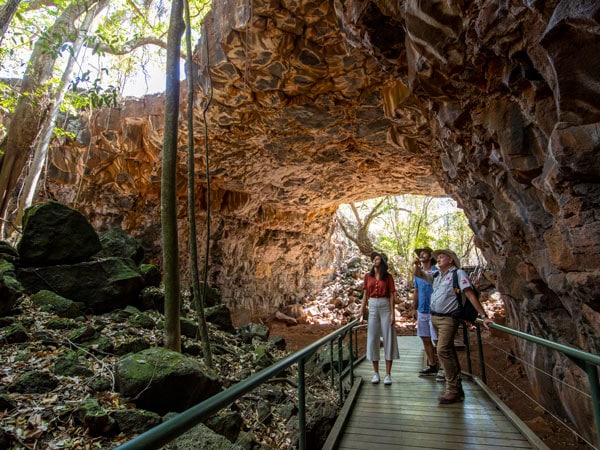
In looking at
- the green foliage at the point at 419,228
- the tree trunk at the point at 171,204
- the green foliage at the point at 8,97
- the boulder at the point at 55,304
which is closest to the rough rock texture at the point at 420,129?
the tree trunk at the point at 171,204

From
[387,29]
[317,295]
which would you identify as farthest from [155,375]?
[317,295]

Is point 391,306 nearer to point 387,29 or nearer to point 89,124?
point 387,29

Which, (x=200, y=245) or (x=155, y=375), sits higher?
(x=200, y=245)

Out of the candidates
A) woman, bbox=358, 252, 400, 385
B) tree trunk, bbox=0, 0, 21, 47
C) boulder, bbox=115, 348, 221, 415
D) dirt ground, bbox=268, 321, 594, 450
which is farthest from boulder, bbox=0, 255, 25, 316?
dirt ground, bbox=268, 321, 594, 450

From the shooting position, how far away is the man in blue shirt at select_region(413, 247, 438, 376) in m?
4.45

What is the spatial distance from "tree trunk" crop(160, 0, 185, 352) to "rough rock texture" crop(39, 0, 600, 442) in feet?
4.32

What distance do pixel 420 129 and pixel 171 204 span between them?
4.58 metres

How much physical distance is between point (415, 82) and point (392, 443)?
12.1 feet

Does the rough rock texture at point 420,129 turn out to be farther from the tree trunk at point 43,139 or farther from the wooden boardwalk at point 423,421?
the tree trunk at point 43,139

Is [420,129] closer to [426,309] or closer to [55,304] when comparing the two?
[426,309]

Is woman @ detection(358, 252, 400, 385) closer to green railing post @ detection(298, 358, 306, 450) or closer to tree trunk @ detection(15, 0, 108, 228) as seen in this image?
green railing post @ detection(298, 358, 306, 450)

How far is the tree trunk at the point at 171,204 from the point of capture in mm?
3822

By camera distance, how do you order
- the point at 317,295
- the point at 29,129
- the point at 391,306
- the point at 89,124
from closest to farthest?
the point at 391,306
the point at 29,129
the point at 89,124
the point at 317,295

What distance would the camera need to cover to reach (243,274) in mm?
13539
